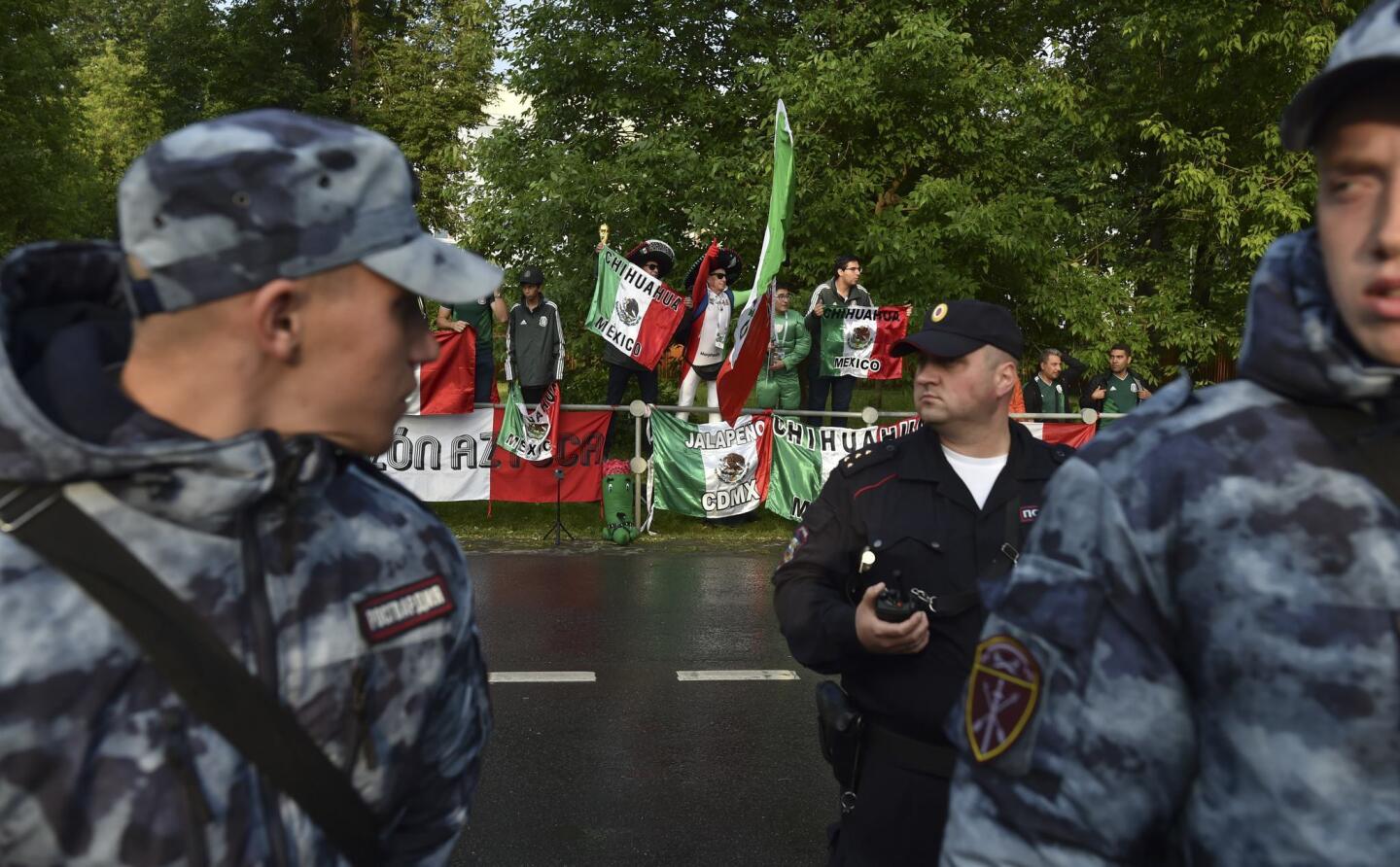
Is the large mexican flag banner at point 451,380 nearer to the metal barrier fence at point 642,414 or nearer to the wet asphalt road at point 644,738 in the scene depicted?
the metal barrier fence at point 642,414

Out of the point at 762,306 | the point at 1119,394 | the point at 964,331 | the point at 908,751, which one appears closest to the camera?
the point at 908,751

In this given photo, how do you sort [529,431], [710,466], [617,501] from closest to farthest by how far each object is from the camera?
[617,501], [529,431], [710,466]

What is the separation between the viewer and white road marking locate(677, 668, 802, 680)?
770 cm

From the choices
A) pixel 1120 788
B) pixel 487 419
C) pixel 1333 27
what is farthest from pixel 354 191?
pixel 1333 27

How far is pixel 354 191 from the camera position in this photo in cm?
164

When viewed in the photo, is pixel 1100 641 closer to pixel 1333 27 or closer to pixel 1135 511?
pixel 1135 511

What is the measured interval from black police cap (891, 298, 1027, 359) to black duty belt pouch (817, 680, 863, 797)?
1094mm

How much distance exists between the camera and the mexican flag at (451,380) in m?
13.1

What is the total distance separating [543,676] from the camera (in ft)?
25.1

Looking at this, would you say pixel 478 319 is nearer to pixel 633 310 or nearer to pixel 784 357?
pixel 633 310

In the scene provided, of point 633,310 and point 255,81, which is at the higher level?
point 255,81

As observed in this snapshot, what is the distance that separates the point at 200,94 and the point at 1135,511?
43.1m

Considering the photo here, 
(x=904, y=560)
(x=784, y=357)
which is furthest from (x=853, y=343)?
(x=904, y=560)

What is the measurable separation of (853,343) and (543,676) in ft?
26.7
